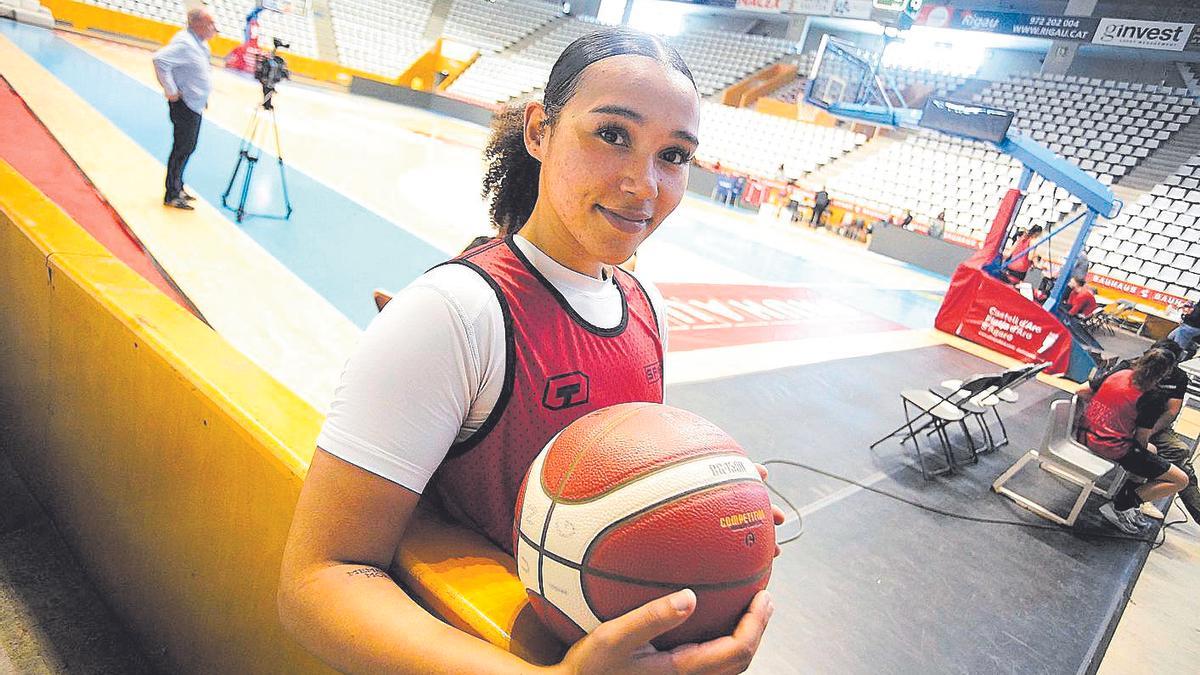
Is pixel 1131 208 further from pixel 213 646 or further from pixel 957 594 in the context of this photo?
pixel 213 646

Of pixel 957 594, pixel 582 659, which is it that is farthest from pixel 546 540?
pixel 957 594

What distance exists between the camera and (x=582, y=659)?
686mm

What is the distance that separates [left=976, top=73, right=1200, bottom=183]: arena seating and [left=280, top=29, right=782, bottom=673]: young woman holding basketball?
60.0 feet

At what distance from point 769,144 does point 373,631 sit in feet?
69.7

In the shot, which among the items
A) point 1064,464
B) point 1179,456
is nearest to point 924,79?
point 1179,456

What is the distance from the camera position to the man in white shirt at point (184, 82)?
519 centimetres

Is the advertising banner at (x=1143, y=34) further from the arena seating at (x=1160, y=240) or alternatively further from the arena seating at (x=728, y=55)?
the arena seating at (x=728, y=55)

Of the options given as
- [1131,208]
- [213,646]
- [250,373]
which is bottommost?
[213,646]

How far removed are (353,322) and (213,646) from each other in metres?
2.96

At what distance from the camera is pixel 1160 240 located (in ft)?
45.6

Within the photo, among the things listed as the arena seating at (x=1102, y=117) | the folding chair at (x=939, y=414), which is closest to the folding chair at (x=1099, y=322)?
the arena seating at (x=1102, y=117)

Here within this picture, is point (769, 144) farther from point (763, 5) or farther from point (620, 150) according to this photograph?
point (620, 150)

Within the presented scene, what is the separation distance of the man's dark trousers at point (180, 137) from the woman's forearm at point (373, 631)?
570cm

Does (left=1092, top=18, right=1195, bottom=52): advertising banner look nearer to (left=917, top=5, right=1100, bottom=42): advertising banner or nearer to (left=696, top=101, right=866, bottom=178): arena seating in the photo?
(left=917, top=5, right=1100, bottom=42): advertising banner
